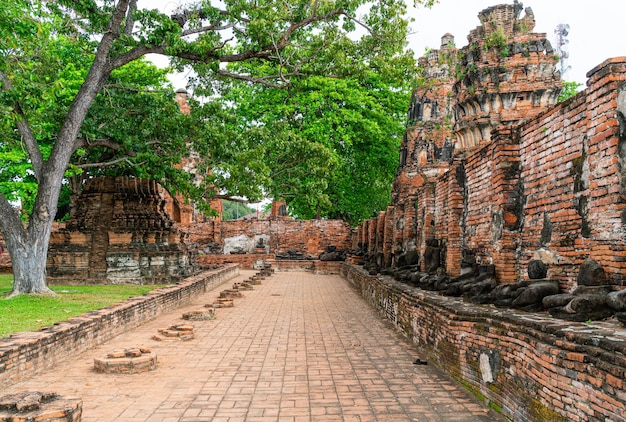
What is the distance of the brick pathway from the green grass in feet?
3.27

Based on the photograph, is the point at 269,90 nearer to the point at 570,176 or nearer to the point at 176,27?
the point at 176,27

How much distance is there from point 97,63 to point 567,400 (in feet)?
38.2

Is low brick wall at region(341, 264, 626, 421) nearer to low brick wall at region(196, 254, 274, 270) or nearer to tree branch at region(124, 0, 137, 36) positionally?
tree branch at region(124, 0, 137, 36)

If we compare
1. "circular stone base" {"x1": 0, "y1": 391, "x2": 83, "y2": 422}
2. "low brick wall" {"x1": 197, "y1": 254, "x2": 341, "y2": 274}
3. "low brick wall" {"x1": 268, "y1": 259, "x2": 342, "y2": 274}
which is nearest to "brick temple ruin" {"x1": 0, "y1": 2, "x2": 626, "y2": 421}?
"circular stone base" {"x1": 0, "y1": 391, "x2": 83, "y2": 422}

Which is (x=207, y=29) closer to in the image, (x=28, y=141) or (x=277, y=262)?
(x=28, y=141)

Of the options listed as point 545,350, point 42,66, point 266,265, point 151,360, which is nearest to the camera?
point 545,350

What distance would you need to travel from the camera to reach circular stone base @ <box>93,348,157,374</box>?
598cm

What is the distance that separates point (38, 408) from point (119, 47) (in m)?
9.74

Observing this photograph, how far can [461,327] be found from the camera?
5.73m

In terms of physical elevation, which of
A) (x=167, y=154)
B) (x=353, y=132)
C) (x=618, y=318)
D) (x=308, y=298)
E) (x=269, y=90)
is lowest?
(x=308, y=298)

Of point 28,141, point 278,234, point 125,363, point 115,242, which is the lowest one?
point 125,363

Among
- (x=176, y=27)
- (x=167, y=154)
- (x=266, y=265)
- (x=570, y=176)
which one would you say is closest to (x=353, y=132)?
(x=266, y=265)

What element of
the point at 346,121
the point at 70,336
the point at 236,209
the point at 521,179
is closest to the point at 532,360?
the point at 521,179

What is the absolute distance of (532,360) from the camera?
13.8 feet
